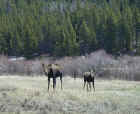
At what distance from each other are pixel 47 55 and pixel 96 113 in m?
54.0

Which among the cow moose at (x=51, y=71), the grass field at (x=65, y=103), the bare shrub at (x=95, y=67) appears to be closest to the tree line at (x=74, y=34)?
the bare shrub at (x=95, y=67)

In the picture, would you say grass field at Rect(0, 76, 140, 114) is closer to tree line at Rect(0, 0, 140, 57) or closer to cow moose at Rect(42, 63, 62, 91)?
cow moose at Rect(42, 63, 62, 91)

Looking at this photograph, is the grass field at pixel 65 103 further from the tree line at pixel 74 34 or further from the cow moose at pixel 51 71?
the tree line at pixel 74 34

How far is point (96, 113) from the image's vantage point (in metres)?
17.8

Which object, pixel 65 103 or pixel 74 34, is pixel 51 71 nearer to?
pixel 65 103

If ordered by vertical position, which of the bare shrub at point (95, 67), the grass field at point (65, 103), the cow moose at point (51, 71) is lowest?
the bare shrub at point (95, 67)

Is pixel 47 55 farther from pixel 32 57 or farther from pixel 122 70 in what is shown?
pixel 122 70

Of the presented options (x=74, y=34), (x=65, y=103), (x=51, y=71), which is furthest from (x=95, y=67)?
(x=65, y=103)

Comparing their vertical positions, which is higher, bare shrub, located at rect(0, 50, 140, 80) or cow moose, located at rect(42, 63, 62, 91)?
cow moose, located at rect(42, 63, 62, 91)

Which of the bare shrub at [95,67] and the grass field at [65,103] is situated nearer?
the grass field at [65,103]

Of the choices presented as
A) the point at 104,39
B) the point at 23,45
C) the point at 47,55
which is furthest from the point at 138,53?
the point at 23,45

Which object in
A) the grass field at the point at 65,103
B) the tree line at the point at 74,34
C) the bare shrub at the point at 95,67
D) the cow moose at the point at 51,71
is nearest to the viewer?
the grass field at the point at 65,103

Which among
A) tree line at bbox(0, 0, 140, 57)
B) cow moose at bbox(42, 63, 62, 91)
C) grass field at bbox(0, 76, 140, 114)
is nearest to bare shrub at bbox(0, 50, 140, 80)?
tree line at bbox(0, 0, 140, 57)

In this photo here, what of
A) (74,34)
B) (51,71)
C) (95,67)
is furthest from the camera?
(74,34)
